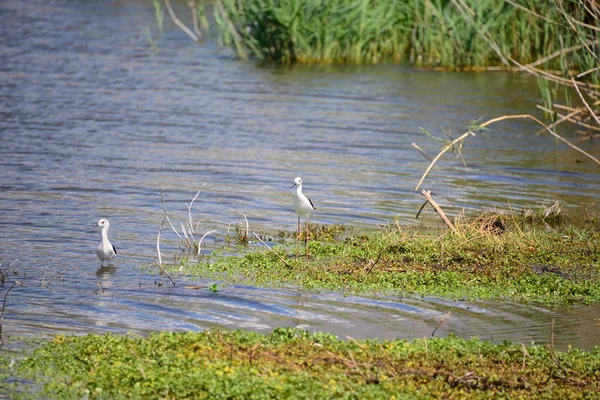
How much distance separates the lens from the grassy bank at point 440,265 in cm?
945

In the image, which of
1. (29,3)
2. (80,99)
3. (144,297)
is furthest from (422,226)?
(29,3)

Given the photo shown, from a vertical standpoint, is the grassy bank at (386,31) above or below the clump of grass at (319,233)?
above

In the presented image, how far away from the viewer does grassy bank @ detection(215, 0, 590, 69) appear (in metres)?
22.5

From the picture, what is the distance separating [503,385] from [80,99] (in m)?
16.3

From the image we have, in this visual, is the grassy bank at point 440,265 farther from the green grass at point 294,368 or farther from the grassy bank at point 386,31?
the grassy bank at point 386,31

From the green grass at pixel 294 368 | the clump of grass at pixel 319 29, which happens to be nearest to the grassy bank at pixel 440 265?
the green grass at pixel 294 368

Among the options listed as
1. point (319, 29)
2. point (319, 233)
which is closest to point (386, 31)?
point (319, 29)

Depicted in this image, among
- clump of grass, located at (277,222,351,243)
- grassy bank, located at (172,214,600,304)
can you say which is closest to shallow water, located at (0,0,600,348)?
grassy bank, located at (172,214,600,304)

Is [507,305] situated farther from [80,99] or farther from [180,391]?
[80,99]

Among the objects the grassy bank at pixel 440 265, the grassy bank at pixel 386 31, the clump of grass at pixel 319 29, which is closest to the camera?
the grassy bank at pixel 440 265

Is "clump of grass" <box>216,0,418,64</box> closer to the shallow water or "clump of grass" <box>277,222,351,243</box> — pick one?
the shallow water

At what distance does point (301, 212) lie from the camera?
37.4 ft

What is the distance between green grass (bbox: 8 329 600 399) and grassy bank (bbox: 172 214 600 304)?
5.39 ft

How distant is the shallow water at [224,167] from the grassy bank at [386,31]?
56cm
